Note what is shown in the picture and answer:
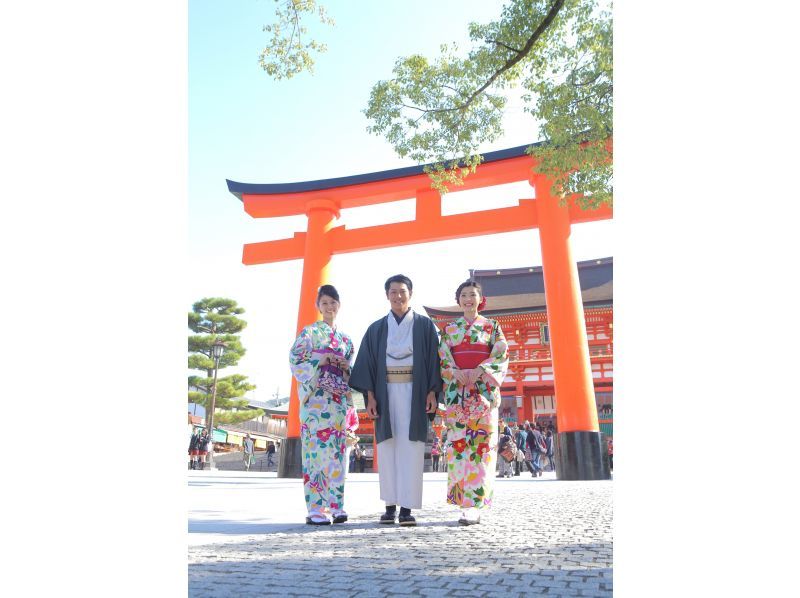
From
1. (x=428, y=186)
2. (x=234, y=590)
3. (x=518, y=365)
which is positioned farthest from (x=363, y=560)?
(x=518, y=365)

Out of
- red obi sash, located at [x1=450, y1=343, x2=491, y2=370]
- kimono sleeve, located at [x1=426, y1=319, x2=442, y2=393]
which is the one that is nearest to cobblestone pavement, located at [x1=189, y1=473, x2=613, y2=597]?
kimono sleeve, located at [x1=426, y1=319, x2=442, y2=393]

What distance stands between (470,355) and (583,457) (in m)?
5.17

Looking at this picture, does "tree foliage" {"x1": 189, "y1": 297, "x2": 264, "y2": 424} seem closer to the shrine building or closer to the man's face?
the shrine building

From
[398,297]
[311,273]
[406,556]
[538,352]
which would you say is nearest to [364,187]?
[311,273]

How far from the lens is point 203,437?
19.6 m

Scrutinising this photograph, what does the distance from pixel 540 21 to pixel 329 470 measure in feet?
10.5

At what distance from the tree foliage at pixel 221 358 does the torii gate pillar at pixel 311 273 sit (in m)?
11.1

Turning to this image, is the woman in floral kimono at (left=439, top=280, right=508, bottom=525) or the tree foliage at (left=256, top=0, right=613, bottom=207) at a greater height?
the tree foliage at (left=256, top=0, right=613, bottom=207)

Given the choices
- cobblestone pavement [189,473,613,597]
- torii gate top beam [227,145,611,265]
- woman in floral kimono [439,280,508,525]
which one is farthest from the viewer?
torii gate top beam [227,145,611,265]

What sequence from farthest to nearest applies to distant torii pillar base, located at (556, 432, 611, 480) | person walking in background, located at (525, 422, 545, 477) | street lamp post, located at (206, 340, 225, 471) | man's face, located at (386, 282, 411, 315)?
street lamp post, located at (206, 340, 225, 471), person walking in background, located at (525, 422, 545, 477), distant torii pillar base, located at (556, 432, 611, 480), man's face, located at (386, 282, 411, 315)

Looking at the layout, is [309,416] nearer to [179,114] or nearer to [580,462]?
[179,114]

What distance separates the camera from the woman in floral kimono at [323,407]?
11.7 feet

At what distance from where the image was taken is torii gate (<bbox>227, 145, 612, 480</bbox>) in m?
8.11

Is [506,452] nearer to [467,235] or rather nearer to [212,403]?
[467,235]
